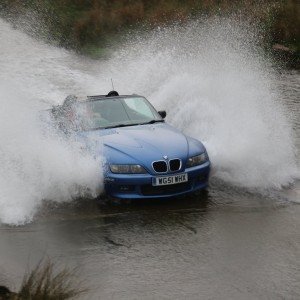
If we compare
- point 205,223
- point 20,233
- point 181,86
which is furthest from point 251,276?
point 181,86

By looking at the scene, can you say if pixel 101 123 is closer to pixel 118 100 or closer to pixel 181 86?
pixel 118 100

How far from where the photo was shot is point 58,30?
3281cm

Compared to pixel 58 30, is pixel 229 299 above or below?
below

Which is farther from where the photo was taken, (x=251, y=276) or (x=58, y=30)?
(x=58, y=30)

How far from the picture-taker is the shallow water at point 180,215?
20.2 feet

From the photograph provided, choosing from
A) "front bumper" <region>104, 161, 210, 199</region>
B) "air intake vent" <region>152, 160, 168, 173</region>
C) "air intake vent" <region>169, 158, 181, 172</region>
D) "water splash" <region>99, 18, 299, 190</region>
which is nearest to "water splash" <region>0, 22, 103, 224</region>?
"front bumper" <region>104, 161, 210, 199</region>

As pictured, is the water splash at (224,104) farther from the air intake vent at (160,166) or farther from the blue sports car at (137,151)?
the air intake vent at (160,166)

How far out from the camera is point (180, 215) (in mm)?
8344

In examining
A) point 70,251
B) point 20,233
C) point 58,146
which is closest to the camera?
point 70,251

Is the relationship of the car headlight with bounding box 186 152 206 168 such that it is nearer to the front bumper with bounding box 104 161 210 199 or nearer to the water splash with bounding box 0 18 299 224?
the front bumper with bounding box 104 161 210 199

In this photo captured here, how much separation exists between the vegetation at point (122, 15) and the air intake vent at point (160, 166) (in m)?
21.5

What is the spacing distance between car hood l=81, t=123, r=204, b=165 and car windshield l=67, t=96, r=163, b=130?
1.14 ft

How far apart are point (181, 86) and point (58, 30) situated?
19.4 m

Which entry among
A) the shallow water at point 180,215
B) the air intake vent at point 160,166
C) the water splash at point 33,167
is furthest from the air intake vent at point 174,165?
the water splash at point 33,167
